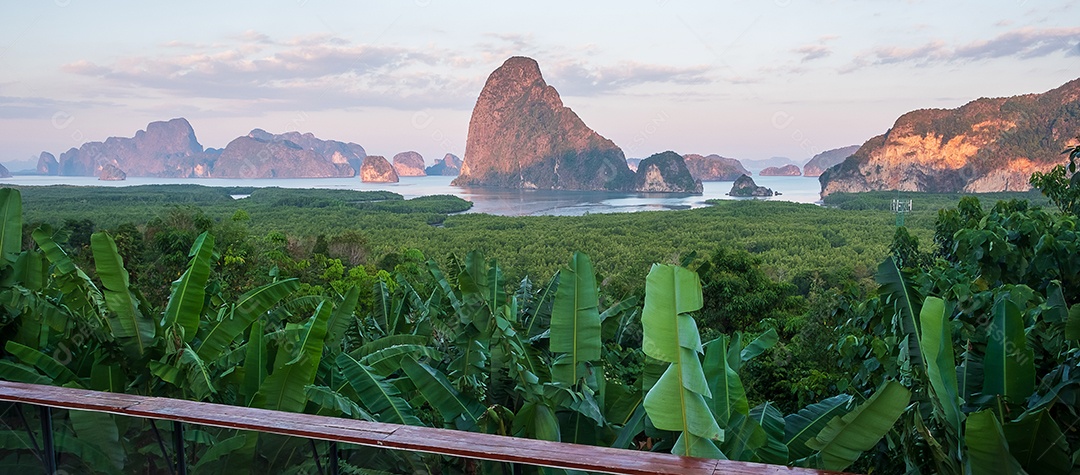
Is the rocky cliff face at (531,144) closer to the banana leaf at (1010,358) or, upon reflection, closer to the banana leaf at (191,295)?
the banana leaf at (191,295)

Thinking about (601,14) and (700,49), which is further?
(700,49)

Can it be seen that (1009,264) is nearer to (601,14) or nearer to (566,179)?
(601,14)

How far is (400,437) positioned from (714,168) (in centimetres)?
8863

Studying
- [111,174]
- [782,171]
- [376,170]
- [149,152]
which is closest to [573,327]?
[111,174]

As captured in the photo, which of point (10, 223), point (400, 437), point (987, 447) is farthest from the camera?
point (10, 223)

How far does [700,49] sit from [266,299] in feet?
129

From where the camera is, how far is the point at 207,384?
218cm

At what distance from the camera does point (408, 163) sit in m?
101

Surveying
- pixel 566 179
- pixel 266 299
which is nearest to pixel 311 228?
pixel 266 299

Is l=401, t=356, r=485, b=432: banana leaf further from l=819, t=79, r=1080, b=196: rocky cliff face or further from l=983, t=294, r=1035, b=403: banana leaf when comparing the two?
l=819, t=79, r=1080, b=196: rocky cliff face

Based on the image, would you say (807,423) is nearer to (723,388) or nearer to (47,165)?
(723,388)

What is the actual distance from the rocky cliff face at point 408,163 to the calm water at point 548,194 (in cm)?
657

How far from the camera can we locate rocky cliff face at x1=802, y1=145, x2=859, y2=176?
6431 cm

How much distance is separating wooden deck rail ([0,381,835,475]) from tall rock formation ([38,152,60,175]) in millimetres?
88700
